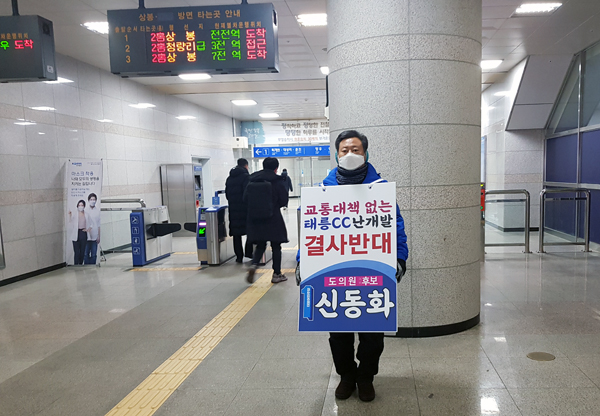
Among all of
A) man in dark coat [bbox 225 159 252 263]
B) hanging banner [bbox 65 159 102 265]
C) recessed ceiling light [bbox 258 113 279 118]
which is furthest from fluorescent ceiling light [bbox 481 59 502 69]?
recessed ceiling light [bbox 258 113 279 118]

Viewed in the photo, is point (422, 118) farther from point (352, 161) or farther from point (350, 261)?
point (350, 261)

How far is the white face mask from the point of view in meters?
2.43

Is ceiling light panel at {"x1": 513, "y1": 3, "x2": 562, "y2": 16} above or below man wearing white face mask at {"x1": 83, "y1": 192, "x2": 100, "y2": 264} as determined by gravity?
above

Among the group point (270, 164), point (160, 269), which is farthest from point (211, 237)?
point (270, 164)

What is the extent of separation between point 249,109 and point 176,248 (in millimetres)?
6379

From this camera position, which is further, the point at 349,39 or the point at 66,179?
the point at 66,179

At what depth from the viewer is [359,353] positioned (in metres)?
2.66

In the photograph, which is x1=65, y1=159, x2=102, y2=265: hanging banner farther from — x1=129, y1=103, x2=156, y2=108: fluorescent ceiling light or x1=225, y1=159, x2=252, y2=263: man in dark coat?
x1=129, y1=103, x2=156, y2=108: fluorescent ceiling light

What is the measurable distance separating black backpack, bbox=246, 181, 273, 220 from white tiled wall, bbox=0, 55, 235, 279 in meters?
3.73

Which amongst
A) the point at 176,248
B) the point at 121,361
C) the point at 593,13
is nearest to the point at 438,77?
the point at 121,361

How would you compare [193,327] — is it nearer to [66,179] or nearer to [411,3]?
[411,3]

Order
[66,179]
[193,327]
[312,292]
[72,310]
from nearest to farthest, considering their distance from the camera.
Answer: [312,292] < [193,327] < [72,310] < [66,179]

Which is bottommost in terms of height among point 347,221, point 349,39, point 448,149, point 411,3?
point 347,221

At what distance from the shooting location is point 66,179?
728 centimetres
